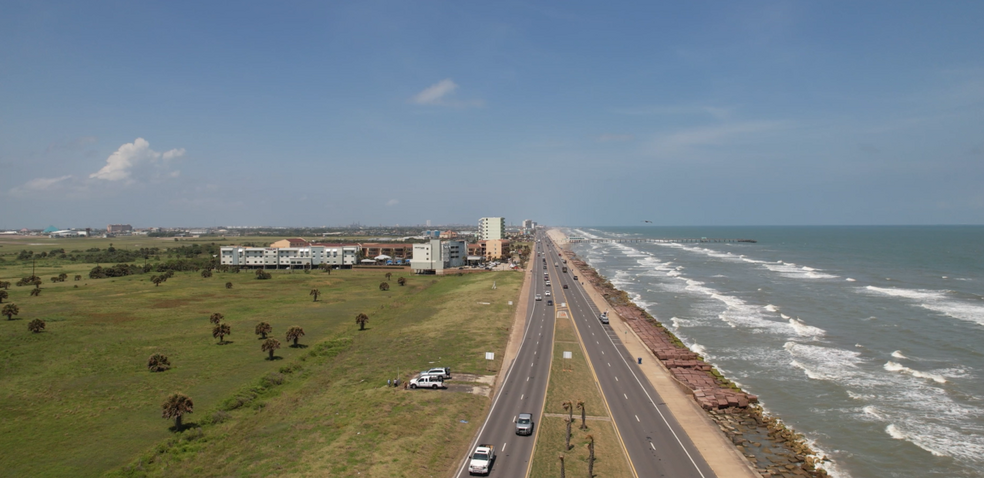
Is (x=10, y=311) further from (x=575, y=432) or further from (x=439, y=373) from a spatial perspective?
(x=575, y=432)

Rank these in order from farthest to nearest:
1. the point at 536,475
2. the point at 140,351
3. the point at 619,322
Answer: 1. the point at 619,322
2. the point at 140,351
3. the point at 536,475

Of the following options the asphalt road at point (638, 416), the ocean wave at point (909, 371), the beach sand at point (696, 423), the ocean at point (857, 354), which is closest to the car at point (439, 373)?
the asphalt road at point (638, 416)

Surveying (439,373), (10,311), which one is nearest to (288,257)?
(10,311)

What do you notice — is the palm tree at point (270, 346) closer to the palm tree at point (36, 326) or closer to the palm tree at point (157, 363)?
the palm tree at point (157, 363)

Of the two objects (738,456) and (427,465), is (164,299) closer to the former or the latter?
(427,465)

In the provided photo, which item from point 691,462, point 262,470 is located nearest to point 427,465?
point 262,470
